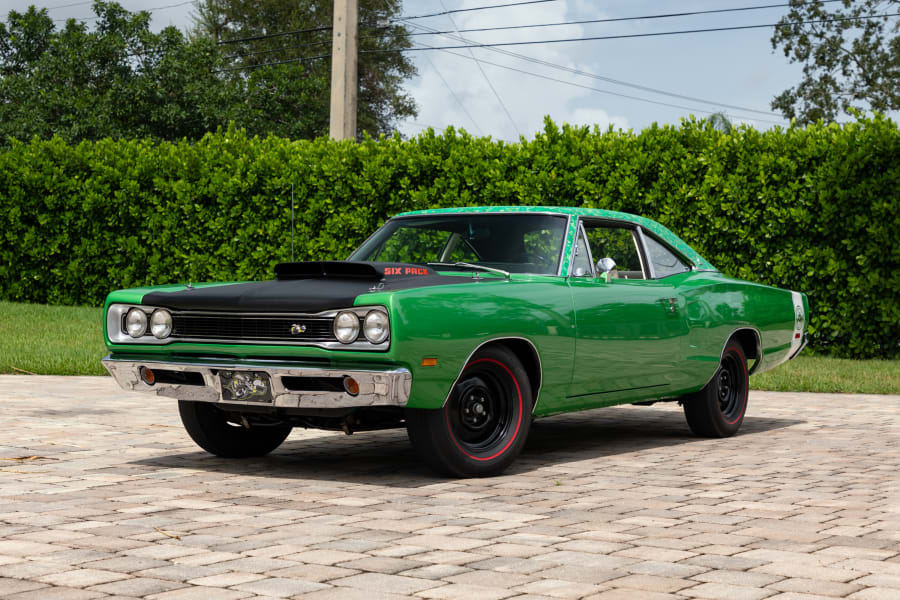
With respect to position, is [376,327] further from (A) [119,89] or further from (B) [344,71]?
(A) [119,89]

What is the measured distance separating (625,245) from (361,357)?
9.63 ft

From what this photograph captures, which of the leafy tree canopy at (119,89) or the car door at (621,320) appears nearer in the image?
the car door at (621,320)

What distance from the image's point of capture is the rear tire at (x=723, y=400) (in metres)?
8.43

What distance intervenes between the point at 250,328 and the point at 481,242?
189cm

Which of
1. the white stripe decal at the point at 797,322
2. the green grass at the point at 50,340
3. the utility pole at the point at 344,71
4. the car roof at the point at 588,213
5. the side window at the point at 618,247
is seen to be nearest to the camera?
the car roof at the point at 588,213

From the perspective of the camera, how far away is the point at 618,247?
811 centimetres

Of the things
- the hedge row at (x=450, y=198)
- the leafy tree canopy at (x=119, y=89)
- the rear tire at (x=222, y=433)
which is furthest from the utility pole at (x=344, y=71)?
the leafy tree canopy at (x=119, y=89)

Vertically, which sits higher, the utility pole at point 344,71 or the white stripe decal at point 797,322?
the utility pole at point 344,71

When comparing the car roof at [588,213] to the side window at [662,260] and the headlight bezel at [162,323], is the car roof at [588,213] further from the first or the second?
the headlight bezel at [162,323]

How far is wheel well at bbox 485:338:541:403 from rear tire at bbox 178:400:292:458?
1.63m

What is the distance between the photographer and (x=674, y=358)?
25.7 ft

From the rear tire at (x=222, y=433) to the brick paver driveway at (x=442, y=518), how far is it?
0.12 meters

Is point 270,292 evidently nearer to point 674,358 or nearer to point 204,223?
point 674,358

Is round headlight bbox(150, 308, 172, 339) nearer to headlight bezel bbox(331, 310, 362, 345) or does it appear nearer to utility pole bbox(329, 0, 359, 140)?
headlight bezel bbox(331, 310, 362, 345)
